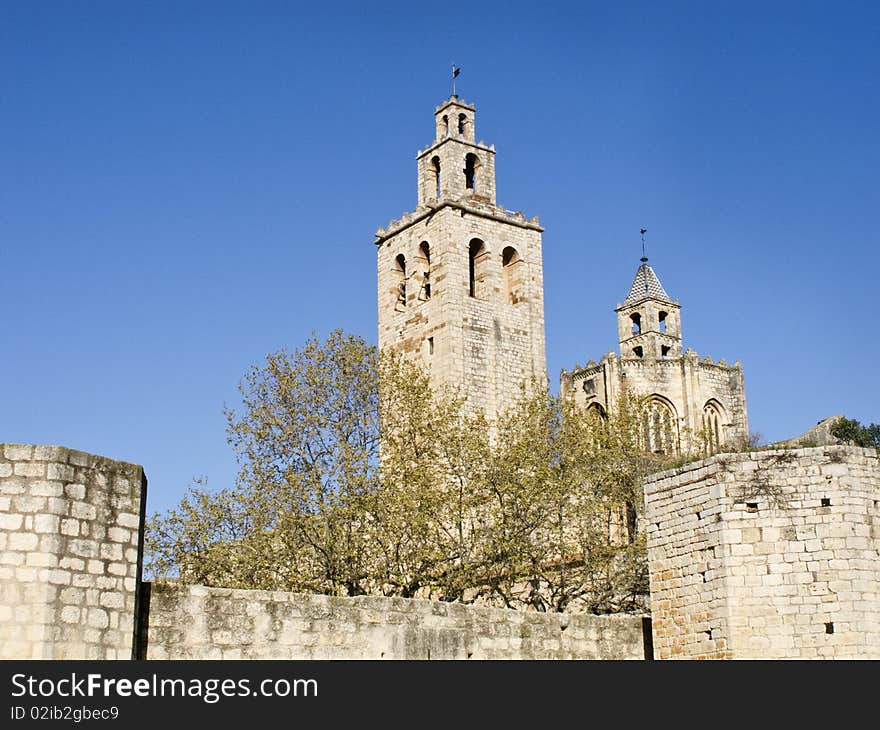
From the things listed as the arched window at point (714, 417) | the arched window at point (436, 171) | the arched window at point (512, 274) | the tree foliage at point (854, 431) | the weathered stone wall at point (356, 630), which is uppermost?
the arched window at point (436, 171)

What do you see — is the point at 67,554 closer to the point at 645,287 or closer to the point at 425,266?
the point at 425,266

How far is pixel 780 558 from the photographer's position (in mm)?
12664

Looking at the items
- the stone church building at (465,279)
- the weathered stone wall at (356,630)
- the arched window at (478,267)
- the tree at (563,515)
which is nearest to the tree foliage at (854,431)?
the stone church building at (465,279)

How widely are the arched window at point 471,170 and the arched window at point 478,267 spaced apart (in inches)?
112

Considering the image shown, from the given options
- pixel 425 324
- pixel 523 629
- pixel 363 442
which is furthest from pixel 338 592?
pixel 425 324

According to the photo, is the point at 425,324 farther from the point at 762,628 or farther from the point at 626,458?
Result: the point at 762,628

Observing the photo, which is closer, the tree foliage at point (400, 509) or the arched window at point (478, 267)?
the tree foliage at point (400, 509)

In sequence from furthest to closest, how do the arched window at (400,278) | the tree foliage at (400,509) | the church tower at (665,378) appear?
1. the church tower at (665,378)
2. the arched window at (400,278)
3. the tree foliage at (400,509)

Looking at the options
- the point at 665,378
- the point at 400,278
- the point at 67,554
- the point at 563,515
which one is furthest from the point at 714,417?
the point at 67,554

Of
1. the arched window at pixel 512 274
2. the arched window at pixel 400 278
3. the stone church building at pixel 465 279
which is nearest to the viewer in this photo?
the stone church building at pixel 465 279

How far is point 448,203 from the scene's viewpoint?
47.1 meters

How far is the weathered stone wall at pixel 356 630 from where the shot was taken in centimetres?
1082

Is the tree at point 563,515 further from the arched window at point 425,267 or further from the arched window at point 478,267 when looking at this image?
the arched window at point 425,267
